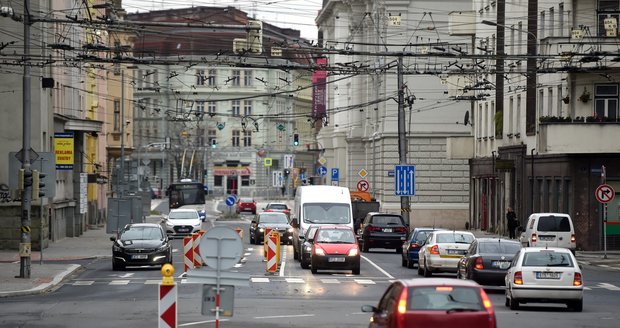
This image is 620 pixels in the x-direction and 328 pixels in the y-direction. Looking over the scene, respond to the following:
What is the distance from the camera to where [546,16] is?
61562 millimetres

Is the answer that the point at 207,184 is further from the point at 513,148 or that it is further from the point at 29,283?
the point at 29,283

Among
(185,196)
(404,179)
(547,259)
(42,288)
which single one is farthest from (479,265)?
(185,196)

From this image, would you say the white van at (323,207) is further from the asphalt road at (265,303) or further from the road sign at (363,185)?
the road sign at (363,185)

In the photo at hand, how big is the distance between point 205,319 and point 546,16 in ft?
130

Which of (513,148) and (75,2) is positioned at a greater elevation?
(75,2)

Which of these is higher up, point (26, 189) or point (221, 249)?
point (26, 189)

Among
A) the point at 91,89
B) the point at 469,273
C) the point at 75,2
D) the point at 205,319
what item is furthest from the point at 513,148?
the point at 205,319

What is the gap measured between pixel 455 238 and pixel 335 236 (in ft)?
12.4

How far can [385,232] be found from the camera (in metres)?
56.0

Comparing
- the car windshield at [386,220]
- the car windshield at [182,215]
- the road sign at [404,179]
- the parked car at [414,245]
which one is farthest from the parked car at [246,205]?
the parked car at [414,245]

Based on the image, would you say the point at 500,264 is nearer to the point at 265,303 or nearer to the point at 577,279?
the point at 577,279

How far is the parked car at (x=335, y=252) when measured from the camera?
132 ft

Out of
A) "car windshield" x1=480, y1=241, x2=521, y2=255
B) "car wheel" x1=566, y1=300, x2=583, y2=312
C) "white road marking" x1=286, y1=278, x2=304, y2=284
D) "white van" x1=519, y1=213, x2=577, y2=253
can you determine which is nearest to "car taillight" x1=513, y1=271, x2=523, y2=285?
"car wheel" x1=566, y1=300, x2=583, y2=312

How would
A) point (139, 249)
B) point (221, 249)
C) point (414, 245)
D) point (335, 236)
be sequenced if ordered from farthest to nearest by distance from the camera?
1. point (414, 245)
2. point (139, 249)
3. point (335, 236)
4. point (221, 249)
